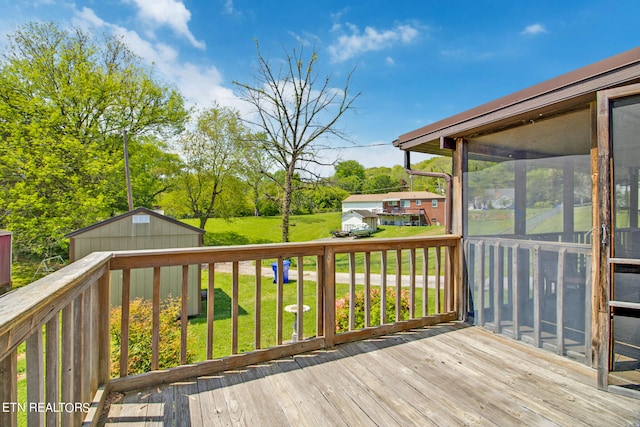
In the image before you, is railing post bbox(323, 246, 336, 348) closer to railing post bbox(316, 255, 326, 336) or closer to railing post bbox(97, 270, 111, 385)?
railing post bbox(316, 255, 326, 336)

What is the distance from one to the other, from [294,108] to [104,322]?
11805 millimetres

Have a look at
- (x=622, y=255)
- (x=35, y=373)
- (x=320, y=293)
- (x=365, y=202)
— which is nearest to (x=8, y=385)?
(x=35, y=373)

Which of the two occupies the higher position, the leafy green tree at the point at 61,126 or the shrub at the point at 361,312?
the leafy green tree at the point at 61,126

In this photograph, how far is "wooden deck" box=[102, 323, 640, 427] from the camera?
5.59ft

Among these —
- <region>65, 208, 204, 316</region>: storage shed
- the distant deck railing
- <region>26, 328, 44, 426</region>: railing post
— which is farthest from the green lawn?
<region>26, 328, 44, 426</region>: railing post

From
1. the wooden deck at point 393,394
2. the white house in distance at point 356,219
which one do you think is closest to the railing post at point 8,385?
the wooden deck at point 393,394

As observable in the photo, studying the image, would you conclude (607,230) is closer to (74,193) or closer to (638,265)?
(638,265)

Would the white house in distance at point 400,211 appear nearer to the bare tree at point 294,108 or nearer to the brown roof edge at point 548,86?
the bare tree at point 294,108

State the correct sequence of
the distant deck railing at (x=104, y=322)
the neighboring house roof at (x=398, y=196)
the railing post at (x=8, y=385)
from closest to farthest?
the railing post at (x=8, y=385), the distant deck railing at (x=104, y=322), the neighboring house roof at (x=398, y=196)

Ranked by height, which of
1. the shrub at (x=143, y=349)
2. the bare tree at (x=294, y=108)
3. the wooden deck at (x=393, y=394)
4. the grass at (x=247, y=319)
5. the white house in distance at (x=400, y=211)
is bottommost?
the grass at (x=247, y=319)

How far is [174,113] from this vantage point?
1473 centimetres

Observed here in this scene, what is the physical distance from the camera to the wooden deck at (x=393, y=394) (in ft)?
5.59

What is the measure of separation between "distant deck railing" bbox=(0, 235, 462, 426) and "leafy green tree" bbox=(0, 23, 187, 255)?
11904mm

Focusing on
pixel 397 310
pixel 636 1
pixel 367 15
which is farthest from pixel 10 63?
pixel 636 1
